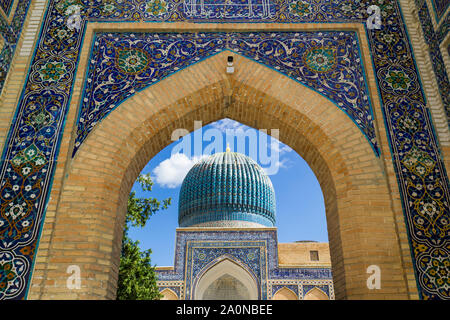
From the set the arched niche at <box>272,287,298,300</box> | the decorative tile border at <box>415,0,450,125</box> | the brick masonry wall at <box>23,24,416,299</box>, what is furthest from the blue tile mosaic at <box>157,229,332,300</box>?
the decorative tile border at <box>415,0,450,125</box>

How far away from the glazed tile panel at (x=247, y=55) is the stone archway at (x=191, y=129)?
0.15 meters

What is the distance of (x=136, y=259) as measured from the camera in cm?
728

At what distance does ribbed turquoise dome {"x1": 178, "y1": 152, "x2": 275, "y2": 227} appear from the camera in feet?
50.5

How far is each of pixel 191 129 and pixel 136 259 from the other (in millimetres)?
3744

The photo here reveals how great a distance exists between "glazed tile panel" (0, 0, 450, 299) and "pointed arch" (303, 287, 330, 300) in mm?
10355

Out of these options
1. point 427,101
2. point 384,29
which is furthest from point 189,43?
point 427,101

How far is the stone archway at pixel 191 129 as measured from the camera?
10.6 ft

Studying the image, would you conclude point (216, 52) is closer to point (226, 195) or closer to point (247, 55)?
point (247, 55)

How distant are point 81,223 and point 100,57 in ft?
5.82

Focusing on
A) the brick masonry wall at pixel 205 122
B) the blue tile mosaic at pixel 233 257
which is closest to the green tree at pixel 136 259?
the brick masonry wall at pixel 205 122

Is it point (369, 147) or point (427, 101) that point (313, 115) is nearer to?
point (369, 147)

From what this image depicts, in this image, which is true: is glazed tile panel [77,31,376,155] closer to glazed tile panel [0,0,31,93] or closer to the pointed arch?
glazed tile panel [0,0,31,93]

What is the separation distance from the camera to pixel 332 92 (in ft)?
13.3
